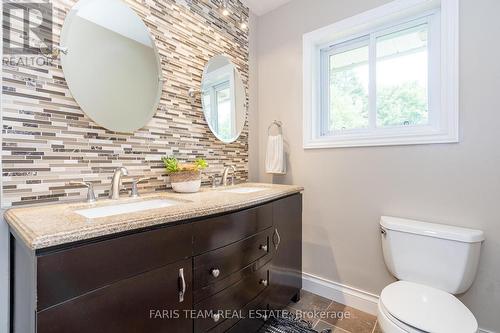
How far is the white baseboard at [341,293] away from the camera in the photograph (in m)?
1.72

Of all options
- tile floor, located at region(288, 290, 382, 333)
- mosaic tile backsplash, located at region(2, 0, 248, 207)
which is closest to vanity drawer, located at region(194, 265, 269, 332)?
tile floor, located at region(288, 290, 382, 333)

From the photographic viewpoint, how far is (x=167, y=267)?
90 cm

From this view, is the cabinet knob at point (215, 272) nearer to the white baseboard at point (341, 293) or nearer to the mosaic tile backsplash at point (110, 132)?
the mosaic tile backsplash at point (110, 132)

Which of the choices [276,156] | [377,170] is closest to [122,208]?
[276,156]

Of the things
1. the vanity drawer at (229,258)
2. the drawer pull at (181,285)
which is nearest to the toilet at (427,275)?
the vanity drawer at (229,258)

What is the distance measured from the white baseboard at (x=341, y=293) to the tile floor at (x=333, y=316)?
1.3 inches

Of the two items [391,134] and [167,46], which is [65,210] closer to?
[167,46]

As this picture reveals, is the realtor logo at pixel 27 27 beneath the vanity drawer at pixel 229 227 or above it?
Result: above

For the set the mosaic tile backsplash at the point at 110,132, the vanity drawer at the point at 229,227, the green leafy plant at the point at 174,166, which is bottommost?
the vanity drawer at the point at 229,227

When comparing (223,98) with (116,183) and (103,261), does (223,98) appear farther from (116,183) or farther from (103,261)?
(103,261)

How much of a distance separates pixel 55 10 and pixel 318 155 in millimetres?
1828

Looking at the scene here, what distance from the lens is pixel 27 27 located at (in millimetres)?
1012

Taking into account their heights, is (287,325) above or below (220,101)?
below

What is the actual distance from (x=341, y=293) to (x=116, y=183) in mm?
1804
